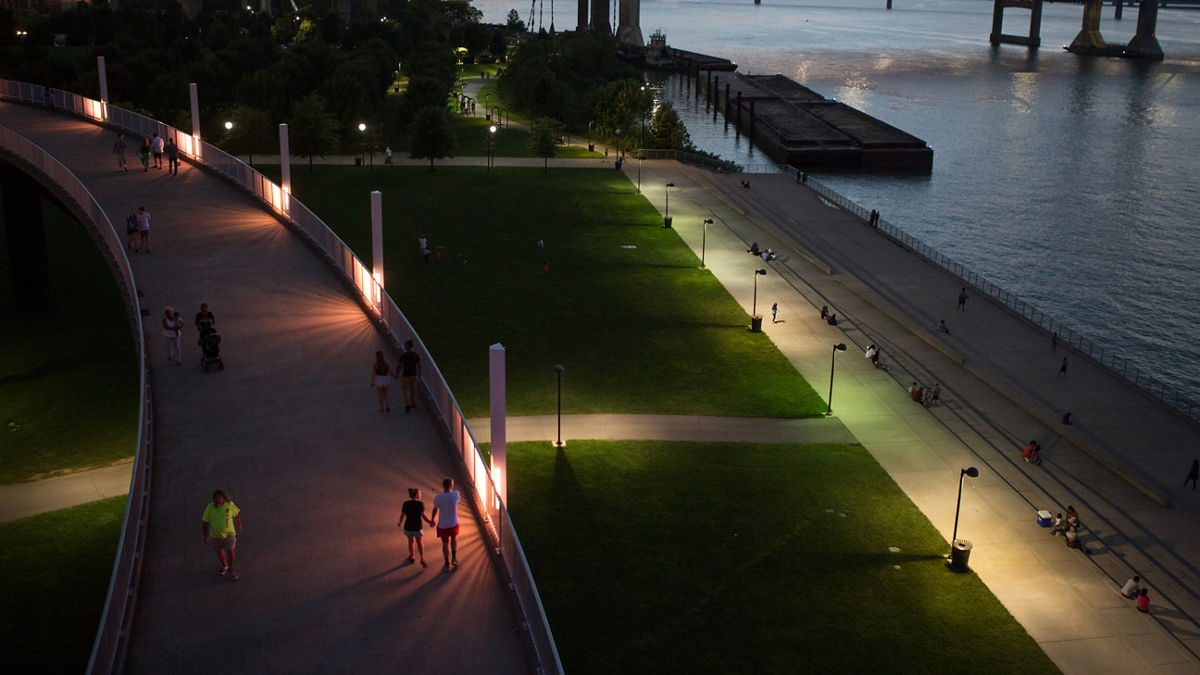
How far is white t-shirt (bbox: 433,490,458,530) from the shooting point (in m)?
16.4

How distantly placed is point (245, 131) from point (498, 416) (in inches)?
2253

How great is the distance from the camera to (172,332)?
22844 mm

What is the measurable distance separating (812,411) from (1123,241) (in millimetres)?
46169

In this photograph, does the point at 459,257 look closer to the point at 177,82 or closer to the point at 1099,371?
the point at 1099,371

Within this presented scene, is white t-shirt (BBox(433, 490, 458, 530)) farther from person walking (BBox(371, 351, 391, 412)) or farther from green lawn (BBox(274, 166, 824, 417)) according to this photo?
green lawn (BBox(274, 166, 824, 417))

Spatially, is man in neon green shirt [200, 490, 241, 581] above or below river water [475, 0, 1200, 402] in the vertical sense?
above

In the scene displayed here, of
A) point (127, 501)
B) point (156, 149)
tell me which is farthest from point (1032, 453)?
point (156, 149)

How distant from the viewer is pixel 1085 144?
10744cm

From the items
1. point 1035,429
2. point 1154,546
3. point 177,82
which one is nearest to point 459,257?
point 1035,429

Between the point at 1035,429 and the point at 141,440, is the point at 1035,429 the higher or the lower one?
the lower one

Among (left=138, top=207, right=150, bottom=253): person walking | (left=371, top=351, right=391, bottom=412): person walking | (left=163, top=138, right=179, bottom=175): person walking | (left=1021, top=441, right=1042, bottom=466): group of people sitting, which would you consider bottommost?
(left=1021, top=441, right=1042, bottom=466): group of people sitting

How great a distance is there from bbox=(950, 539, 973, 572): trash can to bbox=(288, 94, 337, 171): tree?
177ft

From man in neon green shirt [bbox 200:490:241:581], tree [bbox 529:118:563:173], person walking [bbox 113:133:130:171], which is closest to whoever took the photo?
man in neon green shirt [bbox 200:490:241:581]

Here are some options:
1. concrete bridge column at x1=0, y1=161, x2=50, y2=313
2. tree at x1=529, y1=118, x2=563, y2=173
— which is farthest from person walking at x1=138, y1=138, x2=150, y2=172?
tree at x1=529, y1=118, x2=563, y2=173
